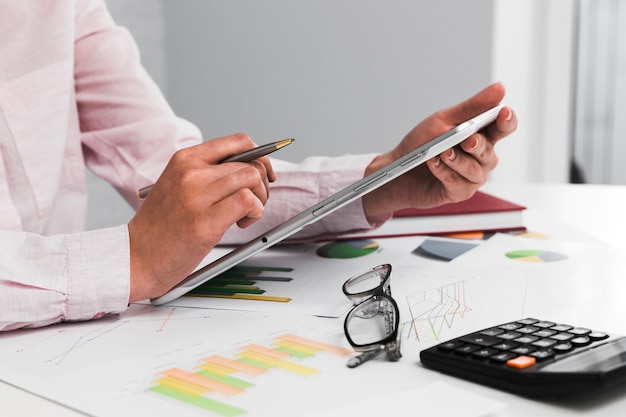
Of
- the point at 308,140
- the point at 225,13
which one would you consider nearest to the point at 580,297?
the point at 308,140

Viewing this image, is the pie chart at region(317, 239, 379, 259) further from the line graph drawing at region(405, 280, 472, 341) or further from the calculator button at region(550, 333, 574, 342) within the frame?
the calculator button at region(550, 333, 574, 342)

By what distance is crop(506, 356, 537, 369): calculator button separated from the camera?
0.46 metres

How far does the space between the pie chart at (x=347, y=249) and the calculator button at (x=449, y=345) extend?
382 mm

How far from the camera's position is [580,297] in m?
0.69

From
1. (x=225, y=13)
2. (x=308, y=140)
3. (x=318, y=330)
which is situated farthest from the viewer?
(x=225, y=13)

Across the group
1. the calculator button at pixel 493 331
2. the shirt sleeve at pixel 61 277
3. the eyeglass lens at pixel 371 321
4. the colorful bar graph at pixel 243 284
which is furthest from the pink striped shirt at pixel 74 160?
the calculator button at pixel 493 331

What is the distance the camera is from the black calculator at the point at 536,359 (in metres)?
0.44

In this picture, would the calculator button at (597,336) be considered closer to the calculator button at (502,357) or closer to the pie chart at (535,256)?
the calculator button at (502,357)

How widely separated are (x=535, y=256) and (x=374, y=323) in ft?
1.16

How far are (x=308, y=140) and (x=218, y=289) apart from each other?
7.01 feet

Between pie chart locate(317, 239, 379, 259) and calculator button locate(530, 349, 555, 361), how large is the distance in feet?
1.39

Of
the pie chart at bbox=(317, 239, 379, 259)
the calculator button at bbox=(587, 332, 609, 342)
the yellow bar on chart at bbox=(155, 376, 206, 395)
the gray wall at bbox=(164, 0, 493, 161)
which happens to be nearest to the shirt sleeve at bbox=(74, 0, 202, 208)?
the pie chart at bbox=(317, 239, 379, 259)

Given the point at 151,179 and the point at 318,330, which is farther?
the point at 151,179

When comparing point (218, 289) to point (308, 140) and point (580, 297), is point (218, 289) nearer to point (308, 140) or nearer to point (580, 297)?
point (580, 297)
